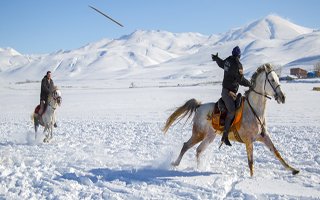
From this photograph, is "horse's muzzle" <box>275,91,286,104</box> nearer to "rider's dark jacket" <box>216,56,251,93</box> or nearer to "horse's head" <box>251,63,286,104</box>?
"horse's head" <box>251,63,286,104</box>

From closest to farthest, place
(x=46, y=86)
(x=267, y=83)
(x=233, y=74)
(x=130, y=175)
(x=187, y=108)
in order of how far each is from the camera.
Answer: (x=130, y=175), (x=267, y=83), (x=233, y=74), (x=187, y=108), (x=46, y=86)

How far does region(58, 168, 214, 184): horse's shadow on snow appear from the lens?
307 inches

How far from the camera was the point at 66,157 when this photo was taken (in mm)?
10523

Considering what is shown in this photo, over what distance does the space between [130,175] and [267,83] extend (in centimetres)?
347

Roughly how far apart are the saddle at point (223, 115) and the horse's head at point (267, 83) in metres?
0.45

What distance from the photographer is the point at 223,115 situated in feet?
29.0

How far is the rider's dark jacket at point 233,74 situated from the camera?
337 inches

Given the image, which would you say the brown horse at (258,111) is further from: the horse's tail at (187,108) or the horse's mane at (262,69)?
the horse's tail at (187,108)

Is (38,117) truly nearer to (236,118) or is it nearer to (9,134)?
(9,134)


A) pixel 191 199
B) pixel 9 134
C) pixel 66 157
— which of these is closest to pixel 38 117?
pixel 9 134

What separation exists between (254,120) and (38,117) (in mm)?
9007

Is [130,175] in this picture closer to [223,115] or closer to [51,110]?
[223,115]

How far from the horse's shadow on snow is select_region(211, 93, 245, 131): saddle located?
112 centimetres

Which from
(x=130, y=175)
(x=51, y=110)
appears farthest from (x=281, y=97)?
(x=51, y=110)
